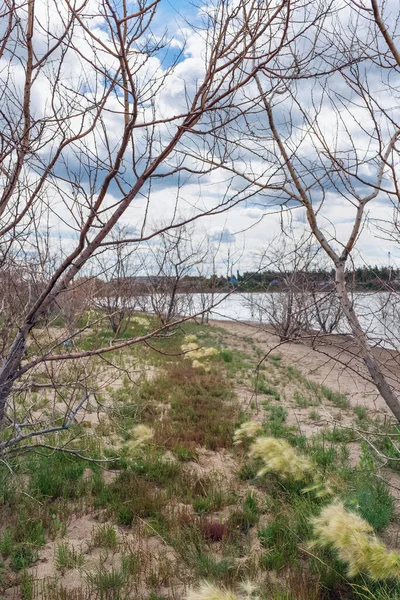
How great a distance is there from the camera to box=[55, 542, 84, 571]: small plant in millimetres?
3246

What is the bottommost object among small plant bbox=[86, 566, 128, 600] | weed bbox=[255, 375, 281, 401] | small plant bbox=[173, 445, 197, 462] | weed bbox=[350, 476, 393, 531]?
weed bbox=[255, 375, 281, 401]

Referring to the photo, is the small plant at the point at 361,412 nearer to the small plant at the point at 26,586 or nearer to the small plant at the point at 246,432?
the small plant at the point at 246,432

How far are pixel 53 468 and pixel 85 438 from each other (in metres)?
0.96

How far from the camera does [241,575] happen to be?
3080mm

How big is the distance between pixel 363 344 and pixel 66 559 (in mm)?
2786

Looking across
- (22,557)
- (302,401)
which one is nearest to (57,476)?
(22,557)

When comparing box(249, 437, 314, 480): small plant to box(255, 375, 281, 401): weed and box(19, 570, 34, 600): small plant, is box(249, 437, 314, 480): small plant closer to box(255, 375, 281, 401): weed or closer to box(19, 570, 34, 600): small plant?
box(19, 570, 34, 600): small plant

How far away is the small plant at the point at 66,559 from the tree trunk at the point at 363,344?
2.67 meters

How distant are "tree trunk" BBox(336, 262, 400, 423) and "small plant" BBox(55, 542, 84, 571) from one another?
267 centimetres

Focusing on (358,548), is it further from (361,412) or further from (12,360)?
(361,412)

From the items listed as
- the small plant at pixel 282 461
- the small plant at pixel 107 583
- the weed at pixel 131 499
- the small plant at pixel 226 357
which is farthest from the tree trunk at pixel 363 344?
the small plant at pixel 226 357

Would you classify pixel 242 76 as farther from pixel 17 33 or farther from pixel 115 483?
pixel 115 483

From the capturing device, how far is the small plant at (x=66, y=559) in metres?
3.25

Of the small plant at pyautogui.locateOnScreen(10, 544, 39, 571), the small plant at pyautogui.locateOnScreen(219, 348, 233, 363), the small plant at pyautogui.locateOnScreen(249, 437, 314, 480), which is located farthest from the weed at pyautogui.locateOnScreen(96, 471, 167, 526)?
the small plant at pyautogui.locateOnScreen(219, 348, 233, 363)
